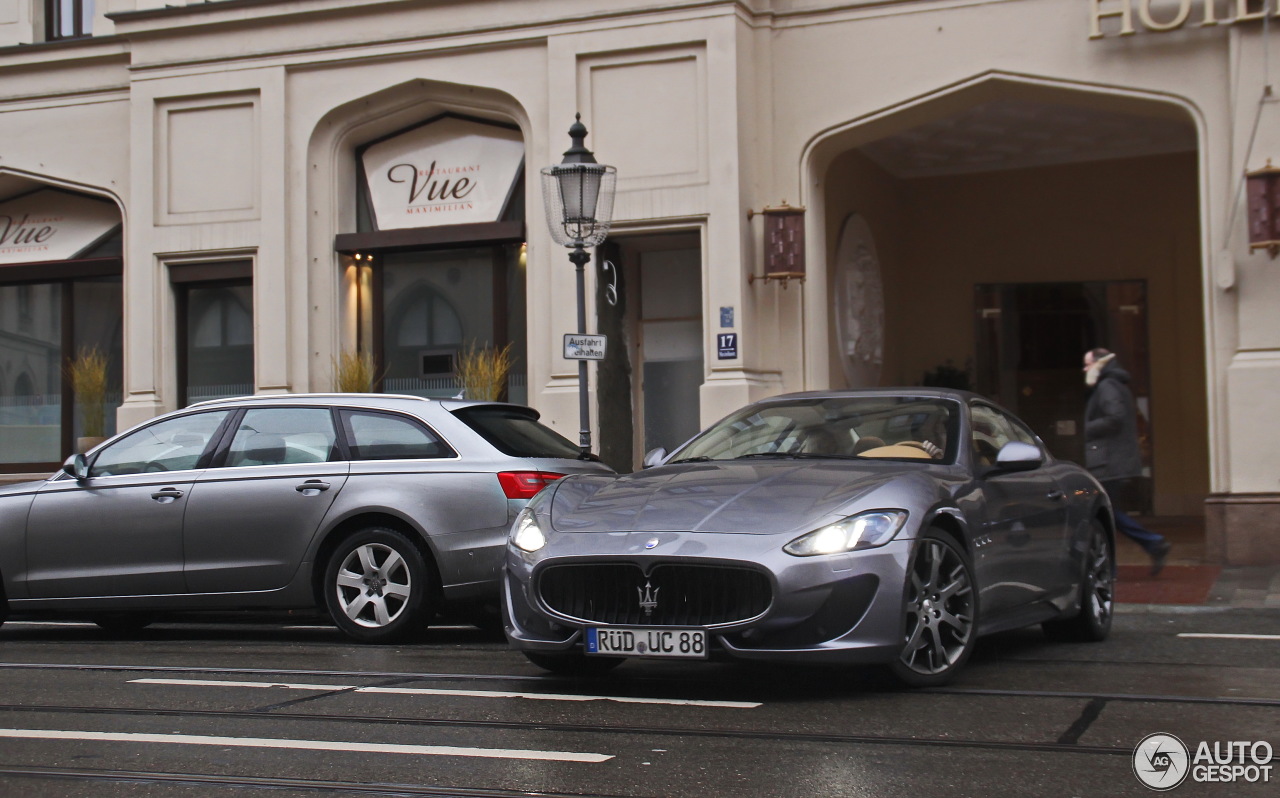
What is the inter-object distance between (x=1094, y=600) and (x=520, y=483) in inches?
132

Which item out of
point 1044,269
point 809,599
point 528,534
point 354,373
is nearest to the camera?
point 809,599

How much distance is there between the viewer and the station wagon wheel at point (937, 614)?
20.5 ft

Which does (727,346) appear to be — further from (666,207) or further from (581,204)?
(581,204)

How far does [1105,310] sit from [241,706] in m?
16.3

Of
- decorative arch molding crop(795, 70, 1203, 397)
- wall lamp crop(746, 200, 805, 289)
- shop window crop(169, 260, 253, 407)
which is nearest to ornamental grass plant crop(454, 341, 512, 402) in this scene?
shop window crop(169, 260, 253, 407)

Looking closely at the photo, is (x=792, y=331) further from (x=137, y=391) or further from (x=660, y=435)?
(x=137, y=391)

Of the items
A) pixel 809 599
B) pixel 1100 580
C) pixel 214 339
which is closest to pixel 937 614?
pixel 809 599

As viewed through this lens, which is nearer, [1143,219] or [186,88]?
[186,88]

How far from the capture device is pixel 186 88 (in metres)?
17.6

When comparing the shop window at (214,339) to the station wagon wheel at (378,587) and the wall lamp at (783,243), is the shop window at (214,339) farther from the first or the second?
the station wagon wheel at (378,587)

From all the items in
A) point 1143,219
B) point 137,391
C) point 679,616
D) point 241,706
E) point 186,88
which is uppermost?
point 186,88

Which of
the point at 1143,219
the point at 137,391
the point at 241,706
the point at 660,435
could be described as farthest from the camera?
the point at 1143,219

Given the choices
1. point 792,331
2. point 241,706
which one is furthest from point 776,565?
point 792,331

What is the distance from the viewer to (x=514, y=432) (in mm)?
9359
